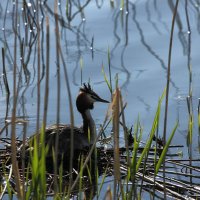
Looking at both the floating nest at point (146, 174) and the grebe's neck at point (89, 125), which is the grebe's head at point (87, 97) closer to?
the grebe's neck at point (89, 125)

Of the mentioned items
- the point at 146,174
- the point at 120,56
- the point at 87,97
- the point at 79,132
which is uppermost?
the point at 120,56

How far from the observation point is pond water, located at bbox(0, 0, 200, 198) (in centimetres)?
738

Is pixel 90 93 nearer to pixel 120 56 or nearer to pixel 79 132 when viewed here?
pixel 79 132

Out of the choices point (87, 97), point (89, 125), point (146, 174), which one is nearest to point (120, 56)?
point (87, 97)

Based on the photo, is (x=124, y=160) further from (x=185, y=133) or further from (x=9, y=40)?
(x=9, y=40)

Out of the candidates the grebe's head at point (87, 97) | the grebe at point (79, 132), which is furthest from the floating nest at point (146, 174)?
the grebe's head at point (87, 97)

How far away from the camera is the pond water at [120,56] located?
738 centimetres

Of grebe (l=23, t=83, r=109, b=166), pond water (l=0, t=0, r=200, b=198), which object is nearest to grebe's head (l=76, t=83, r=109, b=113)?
grebe (l=23, t=83, r=109, b=166)

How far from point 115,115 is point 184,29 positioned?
203 inches

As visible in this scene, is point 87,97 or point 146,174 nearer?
point 146,174

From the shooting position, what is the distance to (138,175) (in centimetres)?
566

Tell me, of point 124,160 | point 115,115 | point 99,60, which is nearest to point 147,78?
point 99,60

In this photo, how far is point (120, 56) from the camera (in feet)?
28.0

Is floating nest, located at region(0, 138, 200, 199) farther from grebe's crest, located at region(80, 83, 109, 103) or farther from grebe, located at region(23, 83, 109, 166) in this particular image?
grebe's crest, located at region(80, 83, 109, 103)
